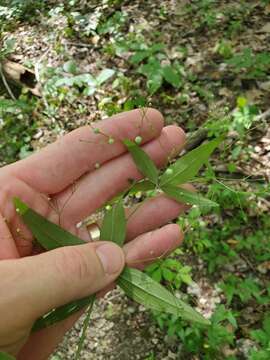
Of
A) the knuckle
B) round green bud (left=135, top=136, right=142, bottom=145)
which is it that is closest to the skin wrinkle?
round green bud (left=135, top=136, right=142, bottom=145)

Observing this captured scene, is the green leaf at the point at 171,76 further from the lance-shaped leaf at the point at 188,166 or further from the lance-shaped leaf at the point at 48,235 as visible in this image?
the lance-shaped leaf at the point at 48,235

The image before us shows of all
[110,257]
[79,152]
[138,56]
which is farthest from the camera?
[138,56]

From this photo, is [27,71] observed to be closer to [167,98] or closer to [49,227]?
[167,98]

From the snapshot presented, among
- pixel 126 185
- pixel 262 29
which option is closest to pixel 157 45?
pixel 262 29

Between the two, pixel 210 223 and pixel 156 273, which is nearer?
pixel 156 273

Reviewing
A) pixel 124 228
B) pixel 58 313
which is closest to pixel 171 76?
pixel 124 228

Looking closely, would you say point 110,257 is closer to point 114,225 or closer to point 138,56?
point 114,225
